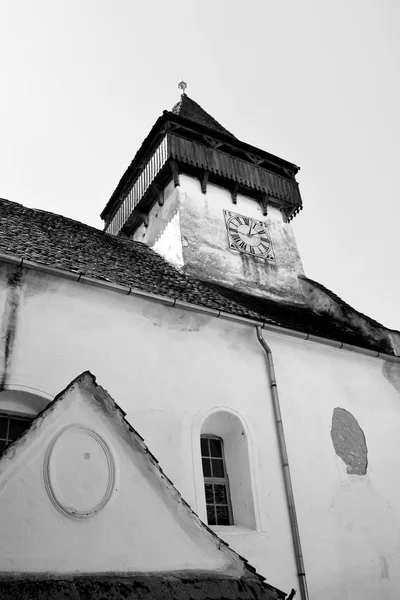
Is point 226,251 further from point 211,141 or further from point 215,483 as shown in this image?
point 215,483

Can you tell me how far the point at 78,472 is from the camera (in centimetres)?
541

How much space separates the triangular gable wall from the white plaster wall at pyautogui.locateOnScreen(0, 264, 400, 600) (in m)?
2.35

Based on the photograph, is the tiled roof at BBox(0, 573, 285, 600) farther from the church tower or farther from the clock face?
the clock face

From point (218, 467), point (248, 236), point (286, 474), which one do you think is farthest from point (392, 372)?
point (248, 236)

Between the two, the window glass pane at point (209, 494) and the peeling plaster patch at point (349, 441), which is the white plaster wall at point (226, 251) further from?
the window glass pane at point (209, 494)

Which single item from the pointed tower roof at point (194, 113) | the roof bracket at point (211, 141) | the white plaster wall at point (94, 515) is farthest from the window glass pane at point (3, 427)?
the pointed tower roof at point (194, 113)

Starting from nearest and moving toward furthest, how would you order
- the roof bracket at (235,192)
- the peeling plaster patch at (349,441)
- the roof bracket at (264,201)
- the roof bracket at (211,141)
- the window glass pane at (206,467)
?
the window glass pane at (206,467), the peeling plaster patch at (349,441), the roof bracket at (235,192), the roof bracket at (211,141), the roof bracket at (264,201)

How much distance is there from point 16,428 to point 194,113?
42.3 ft

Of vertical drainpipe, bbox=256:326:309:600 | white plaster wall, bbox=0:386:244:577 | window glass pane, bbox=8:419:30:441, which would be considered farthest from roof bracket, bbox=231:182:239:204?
white plaster wall, bbox=0:386:244:577

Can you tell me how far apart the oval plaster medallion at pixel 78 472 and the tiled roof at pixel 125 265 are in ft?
12.6

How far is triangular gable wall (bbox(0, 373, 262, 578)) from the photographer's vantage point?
4.91m

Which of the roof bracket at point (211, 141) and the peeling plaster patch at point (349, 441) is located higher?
the roof bracket at point (211, 141)

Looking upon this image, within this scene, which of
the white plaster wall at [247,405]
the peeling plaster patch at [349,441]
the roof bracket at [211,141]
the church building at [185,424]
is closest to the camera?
the church building at [185,424]

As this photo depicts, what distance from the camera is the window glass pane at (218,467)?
9.42 metres
